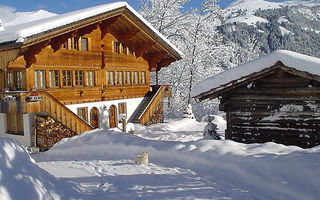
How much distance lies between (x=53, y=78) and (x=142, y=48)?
7117mm

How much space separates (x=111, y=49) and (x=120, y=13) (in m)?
2.52

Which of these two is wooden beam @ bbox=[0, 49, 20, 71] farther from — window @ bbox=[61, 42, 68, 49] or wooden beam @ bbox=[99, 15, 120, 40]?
wooden beam @ bbox=[99, 15, 120, 40]

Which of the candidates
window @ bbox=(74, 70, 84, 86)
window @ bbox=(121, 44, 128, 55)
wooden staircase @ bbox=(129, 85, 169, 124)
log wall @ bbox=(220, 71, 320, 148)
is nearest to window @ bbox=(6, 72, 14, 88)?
window @ bbox=(74, 70, 84, 86)

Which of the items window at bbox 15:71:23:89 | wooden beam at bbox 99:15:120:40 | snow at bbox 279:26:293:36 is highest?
snow at bbox 279:26:293:36

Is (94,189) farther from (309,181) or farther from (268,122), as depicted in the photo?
(268,122)

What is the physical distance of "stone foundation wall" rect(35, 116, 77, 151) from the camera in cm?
1344

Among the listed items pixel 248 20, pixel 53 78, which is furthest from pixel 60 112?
pixel 248 20

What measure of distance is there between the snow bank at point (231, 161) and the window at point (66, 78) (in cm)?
519

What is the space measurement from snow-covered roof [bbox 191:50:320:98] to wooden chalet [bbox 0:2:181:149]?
23.7 feet

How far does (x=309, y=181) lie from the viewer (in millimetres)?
6035

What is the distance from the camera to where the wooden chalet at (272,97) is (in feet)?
28.9

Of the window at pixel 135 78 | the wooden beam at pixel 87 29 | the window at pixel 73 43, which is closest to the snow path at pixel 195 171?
the window at pixel 73 43

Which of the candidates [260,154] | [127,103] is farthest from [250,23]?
[260,154]

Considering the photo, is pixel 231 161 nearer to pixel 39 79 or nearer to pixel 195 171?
pixel 195 171
